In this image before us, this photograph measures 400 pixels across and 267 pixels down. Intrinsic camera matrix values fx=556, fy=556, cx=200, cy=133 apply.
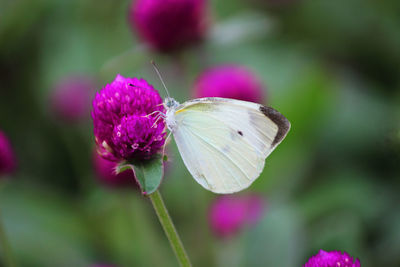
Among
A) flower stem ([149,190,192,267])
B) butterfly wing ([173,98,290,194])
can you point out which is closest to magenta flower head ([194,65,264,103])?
butterfly wing ([173,98,290,194])

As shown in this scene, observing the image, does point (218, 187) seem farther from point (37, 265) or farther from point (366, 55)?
point (366, 55)

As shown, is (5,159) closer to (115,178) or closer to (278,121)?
(115,178)

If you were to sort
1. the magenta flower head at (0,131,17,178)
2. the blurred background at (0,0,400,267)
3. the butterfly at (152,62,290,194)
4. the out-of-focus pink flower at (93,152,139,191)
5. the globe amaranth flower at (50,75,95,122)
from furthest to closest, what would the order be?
the globe amaranth flower at (50,75,95,122)
the blurred background at (0,0,400,267)
the out-of-focus pink flower at (93,152,139,191)
the magenta flower head at (0,131,17,178)
the butterfly at (152,62,290,194)

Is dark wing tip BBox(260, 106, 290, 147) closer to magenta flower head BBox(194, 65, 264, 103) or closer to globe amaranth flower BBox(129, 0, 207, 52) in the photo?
magenta flower head BBox(194, 65, 264, 103)

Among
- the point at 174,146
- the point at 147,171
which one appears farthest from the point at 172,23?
the point at 147,171

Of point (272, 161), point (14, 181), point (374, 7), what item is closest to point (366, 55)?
point (374, 7)

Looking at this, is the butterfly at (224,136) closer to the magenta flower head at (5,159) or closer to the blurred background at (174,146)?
the blurred background at (174,146)
